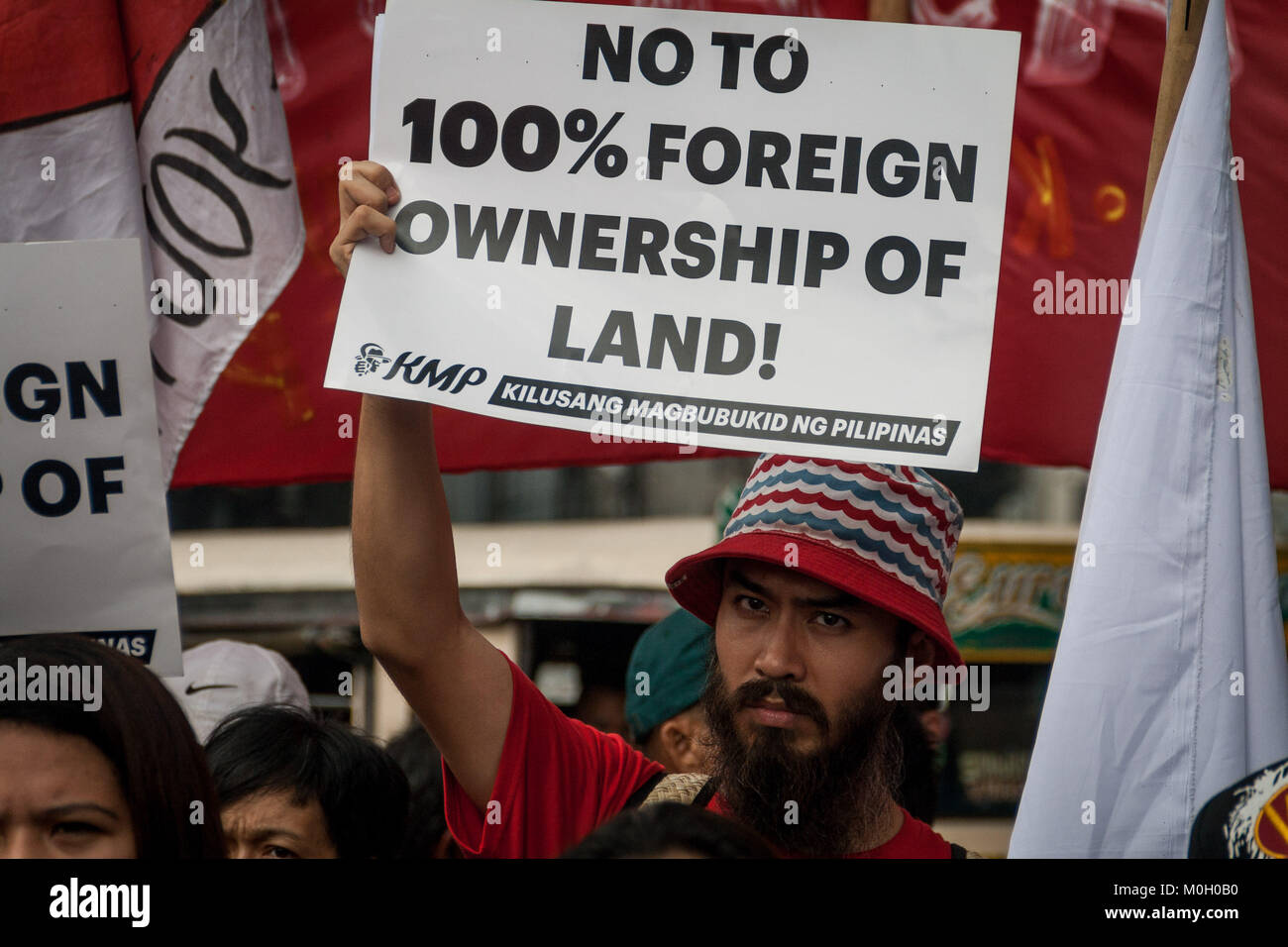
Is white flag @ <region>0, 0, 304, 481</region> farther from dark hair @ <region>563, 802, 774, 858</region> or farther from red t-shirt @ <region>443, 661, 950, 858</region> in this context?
dark hair @ <region>563, 802, 774, 858</region>

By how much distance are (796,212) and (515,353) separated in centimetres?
47

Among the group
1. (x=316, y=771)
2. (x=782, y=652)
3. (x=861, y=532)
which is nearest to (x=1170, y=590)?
(x=861, y=532)

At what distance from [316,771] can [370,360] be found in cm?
120

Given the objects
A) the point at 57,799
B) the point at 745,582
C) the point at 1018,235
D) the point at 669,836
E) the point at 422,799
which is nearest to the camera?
the point at 669,836

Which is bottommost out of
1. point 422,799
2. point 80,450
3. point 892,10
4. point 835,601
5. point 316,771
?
point 422,799

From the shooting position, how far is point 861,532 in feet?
7.77

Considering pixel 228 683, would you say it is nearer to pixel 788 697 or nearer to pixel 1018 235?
pixel 788 697

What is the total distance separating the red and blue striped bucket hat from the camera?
233 cm

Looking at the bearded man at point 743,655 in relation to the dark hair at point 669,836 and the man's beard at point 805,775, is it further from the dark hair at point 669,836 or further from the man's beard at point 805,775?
the dark hair at point 669,836

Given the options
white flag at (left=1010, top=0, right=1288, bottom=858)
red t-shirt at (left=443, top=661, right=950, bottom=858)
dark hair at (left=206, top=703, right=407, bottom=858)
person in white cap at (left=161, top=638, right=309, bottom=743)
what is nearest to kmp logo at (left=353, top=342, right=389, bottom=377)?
red t-shirt at (left=443, top=661, right=950, bottom=858)

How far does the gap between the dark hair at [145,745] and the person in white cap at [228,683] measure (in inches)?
55.8

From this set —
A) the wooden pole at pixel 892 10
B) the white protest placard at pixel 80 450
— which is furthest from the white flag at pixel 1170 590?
the white protest placard at pixel 80 450

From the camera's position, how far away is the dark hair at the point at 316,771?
297cm

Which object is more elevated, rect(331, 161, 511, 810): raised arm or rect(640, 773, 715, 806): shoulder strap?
rect(331, 161, 511, 810): raised arm
